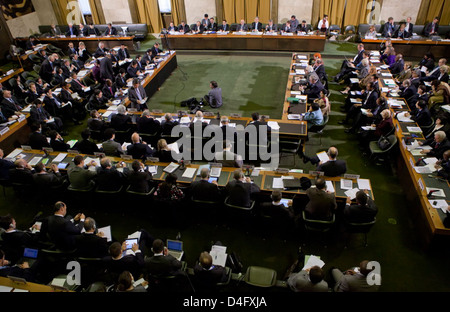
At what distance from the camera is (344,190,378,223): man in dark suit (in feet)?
14.9

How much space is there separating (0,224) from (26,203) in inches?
84.6

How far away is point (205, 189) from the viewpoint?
201 inches

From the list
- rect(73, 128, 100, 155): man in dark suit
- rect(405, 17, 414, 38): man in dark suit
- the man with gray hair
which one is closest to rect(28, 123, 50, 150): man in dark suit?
rect(73, 128, 100, 155): man in dark suit

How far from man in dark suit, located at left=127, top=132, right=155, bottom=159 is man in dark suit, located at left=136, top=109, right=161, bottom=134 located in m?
0.90

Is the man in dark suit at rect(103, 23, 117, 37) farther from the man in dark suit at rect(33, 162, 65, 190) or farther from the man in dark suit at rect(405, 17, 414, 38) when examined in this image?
the man in dark suit at rect(405, 17, 414, 38)

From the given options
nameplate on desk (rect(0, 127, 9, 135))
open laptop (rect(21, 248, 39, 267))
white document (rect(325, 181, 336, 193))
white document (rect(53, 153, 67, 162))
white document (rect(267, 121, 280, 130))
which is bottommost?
open laptop (rect(21, 248, 39, 267))

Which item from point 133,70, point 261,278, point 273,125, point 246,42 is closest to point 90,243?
point 261,278

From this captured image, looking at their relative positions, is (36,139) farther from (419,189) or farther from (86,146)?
(419,189)

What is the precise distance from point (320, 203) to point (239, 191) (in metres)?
1.28

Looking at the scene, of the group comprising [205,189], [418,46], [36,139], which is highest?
[418,46]

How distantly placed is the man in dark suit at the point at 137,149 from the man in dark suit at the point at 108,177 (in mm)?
697

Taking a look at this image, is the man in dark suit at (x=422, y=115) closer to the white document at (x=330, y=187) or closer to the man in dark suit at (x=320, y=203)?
the white document at (x=330, y=187)
